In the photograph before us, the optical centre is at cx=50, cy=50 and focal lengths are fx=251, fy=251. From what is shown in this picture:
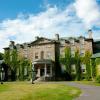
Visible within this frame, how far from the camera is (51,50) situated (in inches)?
2311

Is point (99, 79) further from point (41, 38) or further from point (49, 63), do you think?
point (41, 38)

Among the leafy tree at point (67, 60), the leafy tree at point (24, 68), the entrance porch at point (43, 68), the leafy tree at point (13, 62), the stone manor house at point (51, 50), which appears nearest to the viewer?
the stone manor house at point (51, 50)

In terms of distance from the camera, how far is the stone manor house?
56081 millimetres

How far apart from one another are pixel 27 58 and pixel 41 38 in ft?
A: 20.9

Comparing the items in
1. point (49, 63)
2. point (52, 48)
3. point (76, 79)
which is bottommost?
point (76, 79)

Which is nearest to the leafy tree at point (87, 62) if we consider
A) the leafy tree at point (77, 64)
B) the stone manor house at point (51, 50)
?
the stone manor house at point (51, 50)

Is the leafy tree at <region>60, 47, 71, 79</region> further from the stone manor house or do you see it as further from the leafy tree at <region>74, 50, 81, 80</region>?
the leafy tree at <region>74, 50, 81, 80</region>

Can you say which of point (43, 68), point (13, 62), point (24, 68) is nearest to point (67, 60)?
point (43, 68)

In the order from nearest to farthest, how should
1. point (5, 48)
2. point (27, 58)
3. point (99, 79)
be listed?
1. point (99, 79)
2. point (27, 58)
3. point (5, 48)

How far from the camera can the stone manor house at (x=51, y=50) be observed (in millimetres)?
56081

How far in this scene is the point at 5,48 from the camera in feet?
220

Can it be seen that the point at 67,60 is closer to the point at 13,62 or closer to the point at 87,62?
the point at 87,62

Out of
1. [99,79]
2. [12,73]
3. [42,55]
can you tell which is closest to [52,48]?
[42,55]

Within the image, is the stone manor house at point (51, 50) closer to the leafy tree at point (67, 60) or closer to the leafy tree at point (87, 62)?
the leafy tree at point (67, 60)
